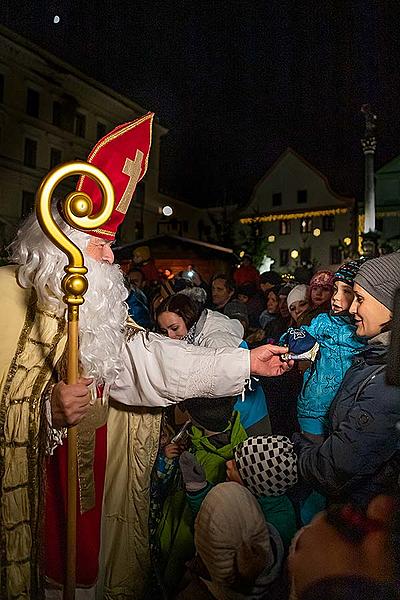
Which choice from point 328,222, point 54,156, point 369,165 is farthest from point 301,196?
point 54,156

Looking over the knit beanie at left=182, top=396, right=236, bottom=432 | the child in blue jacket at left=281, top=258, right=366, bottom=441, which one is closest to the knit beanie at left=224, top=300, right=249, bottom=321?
the knit beanie at left=182, top=396, right=236, bottom=432

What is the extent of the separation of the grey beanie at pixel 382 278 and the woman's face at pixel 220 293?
3.16 ft

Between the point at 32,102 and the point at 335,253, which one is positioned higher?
the point at 32,102

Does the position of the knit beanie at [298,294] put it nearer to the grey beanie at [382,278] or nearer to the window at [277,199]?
the grey beanie at [382,278]

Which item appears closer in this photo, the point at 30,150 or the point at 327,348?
the point at 327,348

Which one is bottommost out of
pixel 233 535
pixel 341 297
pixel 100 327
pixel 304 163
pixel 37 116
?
pixel 233 535

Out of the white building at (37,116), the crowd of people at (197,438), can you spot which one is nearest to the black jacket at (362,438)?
the crowd of people at (197,438)

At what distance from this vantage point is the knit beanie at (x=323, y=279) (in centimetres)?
179

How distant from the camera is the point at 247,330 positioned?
7.09 feet

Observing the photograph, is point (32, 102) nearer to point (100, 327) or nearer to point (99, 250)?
point (99, 250)

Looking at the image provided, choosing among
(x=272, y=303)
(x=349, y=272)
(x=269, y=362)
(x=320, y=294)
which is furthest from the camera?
(x=272, y=303)

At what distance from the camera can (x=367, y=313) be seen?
148cm

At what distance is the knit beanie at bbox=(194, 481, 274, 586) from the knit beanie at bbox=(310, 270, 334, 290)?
31.3 inches

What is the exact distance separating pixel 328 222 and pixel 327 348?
1.64 metres
